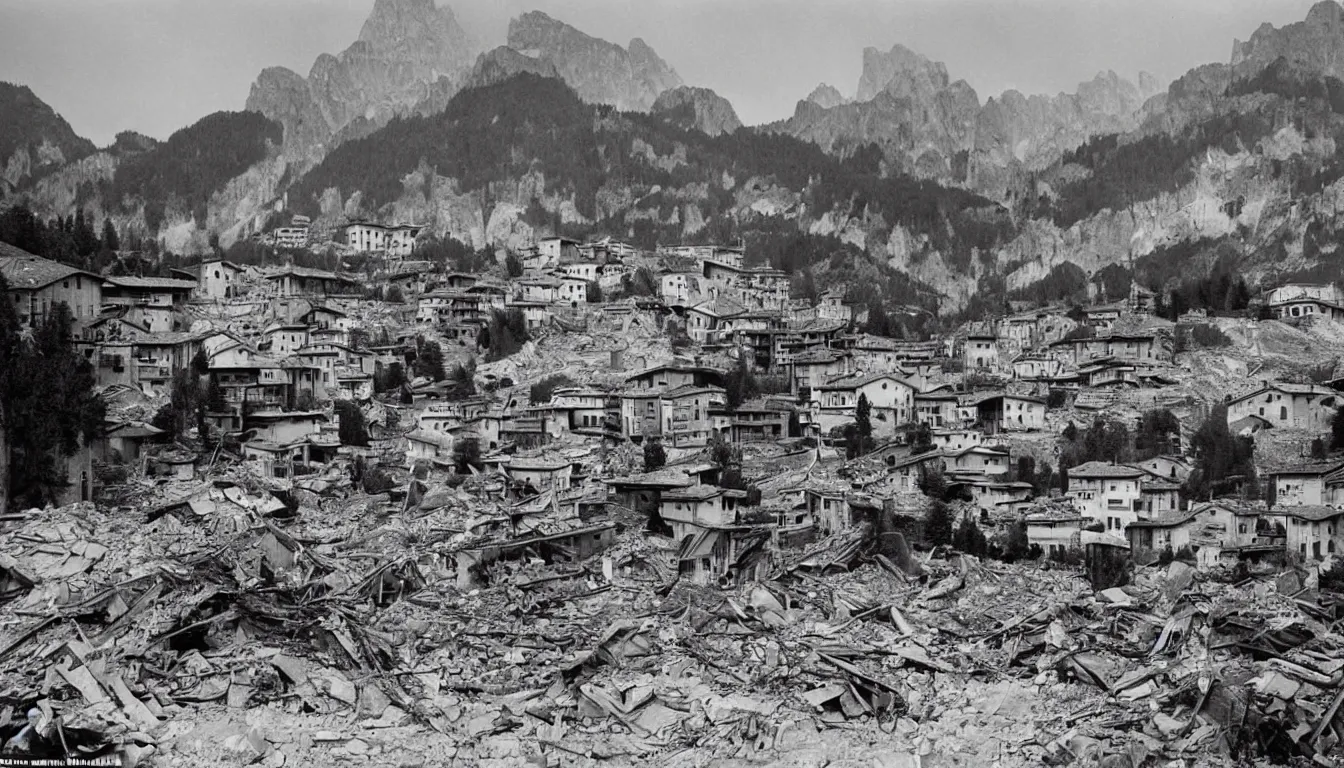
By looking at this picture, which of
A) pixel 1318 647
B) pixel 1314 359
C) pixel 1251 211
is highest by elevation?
pixel 1251 211

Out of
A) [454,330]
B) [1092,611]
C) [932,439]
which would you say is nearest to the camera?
[1092,611]

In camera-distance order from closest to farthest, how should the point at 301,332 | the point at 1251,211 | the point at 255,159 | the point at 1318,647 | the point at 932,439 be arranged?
the point at 1318,647
the point at 932,439
the point at 301,332
the point at 1251,211
the point at 255,159

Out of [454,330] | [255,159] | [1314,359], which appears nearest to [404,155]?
[255,159]

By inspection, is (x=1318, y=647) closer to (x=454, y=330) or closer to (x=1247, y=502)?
(x=1247, y=502)

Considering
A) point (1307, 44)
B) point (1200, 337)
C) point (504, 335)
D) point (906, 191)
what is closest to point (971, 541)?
A: point (1200, 337)

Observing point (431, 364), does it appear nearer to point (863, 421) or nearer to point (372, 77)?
point (863, 421)
